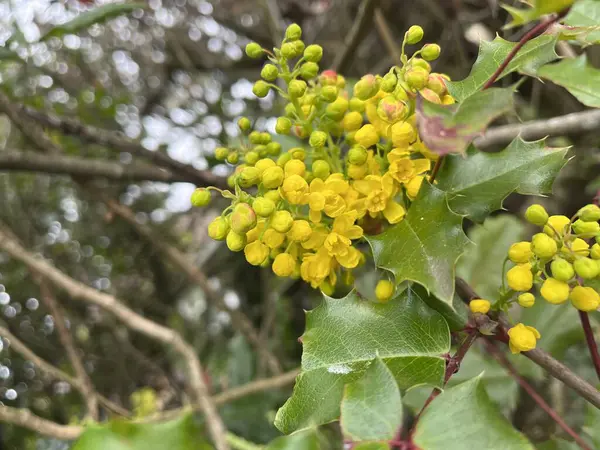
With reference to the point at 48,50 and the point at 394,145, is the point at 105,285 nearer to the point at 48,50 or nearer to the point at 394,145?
the point at 48,50

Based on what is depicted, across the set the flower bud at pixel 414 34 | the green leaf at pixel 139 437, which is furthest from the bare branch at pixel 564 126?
the green leaf at pixel 139 437

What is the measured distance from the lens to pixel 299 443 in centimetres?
49

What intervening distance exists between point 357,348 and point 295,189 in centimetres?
21

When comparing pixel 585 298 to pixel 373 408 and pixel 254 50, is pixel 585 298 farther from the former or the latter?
pixel 254 50

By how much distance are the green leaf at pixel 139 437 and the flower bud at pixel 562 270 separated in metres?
0.44

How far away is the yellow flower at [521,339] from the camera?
664 millimetres

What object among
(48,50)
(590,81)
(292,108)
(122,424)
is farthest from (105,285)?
(590,81)

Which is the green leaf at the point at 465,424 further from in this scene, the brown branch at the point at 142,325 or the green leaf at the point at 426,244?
the brown branch at the point at 142,325

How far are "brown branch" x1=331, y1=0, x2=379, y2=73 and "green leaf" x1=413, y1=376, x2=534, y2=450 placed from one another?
4.04 feet

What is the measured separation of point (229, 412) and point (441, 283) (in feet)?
4.80

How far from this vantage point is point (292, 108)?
790 mm

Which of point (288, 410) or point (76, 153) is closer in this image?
point (288, 410)

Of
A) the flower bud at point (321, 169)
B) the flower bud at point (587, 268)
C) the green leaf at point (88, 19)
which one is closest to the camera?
the flower bud at point (587, 268)

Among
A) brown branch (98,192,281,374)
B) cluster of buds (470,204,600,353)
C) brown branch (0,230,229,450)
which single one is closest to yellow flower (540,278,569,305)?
cluster of buds (470,204,600,353)
